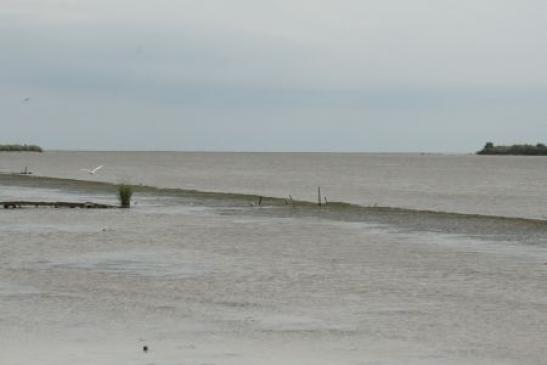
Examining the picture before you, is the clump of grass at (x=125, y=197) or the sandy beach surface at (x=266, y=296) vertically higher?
the clump of grass at (x=125, y=197)

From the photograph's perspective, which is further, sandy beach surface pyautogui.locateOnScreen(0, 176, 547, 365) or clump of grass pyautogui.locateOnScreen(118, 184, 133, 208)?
clump of grass pyautogui.locateOnScreen(118, 184, 133, 208)

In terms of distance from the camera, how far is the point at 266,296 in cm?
1756

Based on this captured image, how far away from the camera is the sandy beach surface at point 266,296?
12578 mm

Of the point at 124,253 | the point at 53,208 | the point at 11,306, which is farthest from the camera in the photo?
the point at 53,208

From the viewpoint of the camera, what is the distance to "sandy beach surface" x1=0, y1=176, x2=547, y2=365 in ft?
41.3

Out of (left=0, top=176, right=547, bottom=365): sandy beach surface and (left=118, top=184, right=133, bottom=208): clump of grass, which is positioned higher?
(left=118, top=184, right=133, bottom=208): clump of grass

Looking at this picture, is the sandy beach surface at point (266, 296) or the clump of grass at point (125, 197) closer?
the sandy beach surface at point (266, 296)

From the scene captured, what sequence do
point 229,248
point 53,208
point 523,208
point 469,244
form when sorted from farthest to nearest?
point 523,208 < point 53,208 < point 469,244 < point 229,248

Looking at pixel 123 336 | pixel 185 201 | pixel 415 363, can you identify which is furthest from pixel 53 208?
pixel 415 363

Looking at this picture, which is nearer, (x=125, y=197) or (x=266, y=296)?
(x=266, y=296)

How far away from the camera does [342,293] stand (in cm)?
1808

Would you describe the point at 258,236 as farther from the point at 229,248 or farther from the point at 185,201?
the point at 185,201

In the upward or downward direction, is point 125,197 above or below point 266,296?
above

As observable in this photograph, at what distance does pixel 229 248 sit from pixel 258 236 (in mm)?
3692
